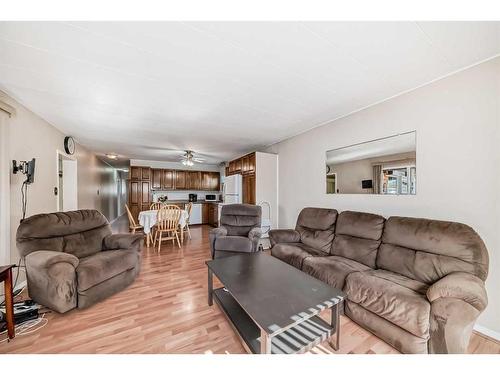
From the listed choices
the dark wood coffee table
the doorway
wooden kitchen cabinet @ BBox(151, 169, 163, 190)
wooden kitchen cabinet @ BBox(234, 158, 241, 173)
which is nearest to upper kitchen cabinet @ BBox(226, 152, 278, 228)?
wooden kitchen cabinet @ BBox(234, 158, 241, 173)

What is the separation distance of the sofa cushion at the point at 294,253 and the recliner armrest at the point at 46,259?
2229 millimetres

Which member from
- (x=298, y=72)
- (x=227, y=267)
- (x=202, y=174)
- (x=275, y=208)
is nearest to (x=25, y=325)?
(x=227, y=267)

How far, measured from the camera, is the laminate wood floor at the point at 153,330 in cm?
141

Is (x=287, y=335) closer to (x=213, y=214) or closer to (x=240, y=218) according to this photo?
(x=240, y=218)

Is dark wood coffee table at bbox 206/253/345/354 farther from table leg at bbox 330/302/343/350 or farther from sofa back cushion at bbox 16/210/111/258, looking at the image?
sofa back cushion at bbox 16/210/111/258

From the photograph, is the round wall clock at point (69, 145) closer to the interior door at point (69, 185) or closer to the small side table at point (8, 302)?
the interior door at point (69, 185)

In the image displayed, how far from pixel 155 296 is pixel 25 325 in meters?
1.02

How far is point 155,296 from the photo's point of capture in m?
2.13

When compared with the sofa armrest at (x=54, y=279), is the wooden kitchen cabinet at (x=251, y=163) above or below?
above

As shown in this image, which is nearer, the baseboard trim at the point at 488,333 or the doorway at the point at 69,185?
the baseboard trim at the point at 488,333

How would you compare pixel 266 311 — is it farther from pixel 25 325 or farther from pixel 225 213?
pixel 225 213

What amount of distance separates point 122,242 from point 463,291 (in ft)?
11.0

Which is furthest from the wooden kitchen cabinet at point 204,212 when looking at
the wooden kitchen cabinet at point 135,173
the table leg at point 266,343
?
the table leg at point 266,343

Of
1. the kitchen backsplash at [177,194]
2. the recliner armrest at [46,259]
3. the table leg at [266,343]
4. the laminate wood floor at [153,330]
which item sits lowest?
the laminate wood floor at [153,330]
